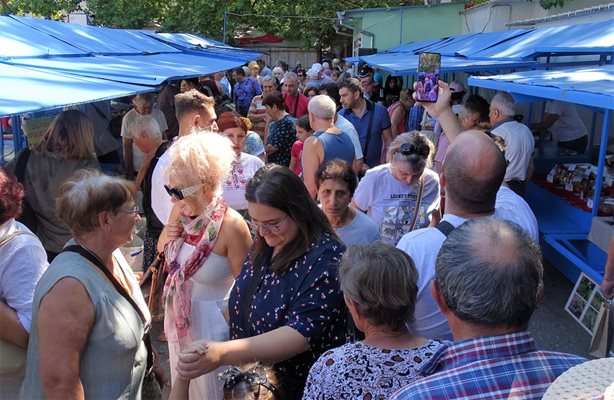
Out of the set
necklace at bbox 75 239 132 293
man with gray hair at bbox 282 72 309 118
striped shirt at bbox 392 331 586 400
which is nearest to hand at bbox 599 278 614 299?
striped shirt at bbox 392 331 586 400

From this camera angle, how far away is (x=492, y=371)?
1.31m

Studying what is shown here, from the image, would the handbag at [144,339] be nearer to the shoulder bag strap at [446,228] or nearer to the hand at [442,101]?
the shoulder bag strap at [446,228]

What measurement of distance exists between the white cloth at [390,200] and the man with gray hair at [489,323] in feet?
7.12

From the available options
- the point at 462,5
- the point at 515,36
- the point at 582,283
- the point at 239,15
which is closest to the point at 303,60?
the point at 239,15

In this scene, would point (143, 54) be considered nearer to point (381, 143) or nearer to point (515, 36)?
Result: point (381, 143)

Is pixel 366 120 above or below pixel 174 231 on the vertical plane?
above

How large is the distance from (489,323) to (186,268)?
1.52m

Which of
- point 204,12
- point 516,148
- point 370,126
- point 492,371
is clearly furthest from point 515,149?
point 204,12

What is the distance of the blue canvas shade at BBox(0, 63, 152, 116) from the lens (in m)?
2.73

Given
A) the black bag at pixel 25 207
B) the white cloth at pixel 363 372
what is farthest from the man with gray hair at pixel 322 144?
the white cloth at pixel 363 372

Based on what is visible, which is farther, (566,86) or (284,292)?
(566,86)

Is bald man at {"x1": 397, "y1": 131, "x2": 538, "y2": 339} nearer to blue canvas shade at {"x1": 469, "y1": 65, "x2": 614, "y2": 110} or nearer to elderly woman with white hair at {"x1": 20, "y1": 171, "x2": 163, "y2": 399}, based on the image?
elderly woman with white hair at {"x1": 20, "y1": 171, "x2": 163, "y2": 399}

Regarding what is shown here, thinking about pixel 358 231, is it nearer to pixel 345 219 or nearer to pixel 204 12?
pixel 345 219

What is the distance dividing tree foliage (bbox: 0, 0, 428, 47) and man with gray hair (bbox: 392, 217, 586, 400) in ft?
69.9
